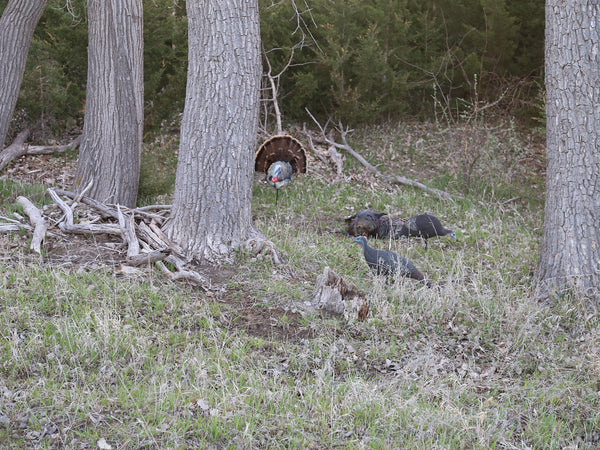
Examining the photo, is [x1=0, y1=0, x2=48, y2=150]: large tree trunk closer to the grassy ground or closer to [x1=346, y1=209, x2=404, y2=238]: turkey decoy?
the grassy ground

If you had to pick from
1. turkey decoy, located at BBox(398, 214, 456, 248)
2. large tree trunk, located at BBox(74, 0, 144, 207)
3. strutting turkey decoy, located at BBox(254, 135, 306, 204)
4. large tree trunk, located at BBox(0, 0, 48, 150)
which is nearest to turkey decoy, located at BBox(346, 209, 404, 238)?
turkey decoy, located at BBox(398, 214, 456, 248)

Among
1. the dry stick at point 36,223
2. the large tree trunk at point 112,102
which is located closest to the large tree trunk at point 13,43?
the large tree trunk at point 112,102

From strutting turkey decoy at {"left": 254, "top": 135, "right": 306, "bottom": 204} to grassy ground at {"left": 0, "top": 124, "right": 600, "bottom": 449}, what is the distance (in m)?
2.44

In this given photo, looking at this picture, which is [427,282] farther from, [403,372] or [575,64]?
[575,64]

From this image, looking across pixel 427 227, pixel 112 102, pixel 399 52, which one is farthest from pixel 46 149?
pixel 399 52

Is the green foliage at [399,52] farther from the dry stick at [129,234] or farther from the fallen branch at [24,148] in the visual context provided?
the dry stick at [129,234]

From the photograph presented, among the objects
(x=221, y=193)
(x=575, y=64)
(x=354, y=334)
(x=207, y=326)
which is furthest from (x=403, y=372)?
(x=575, y=64)

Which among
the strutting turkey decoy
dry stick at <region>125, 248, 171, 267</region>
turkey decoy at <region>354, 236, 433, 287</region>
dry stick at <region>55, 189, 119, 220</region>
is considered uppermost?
the strutting turkey decoy

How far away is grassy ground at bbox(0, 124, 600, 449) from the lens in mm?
3682

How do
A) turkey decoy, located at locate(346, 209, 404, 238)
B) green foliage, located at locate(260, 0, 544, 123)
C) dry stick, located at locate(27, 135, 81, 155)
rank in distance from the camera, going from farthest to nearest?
green foliage, located at locate(260, 0, 544, 123) → dry stick, located at locate(27, 135, 81, 155) → turkey decoy, located at locate(346, 209, 404, 238)

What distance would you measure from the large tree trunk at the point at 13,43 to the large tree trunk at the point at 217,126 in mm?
3474

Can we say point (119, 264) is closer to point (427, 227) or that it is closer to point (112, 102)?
→ point (112, 102)

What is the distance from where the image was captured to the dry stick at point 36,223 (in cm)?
582

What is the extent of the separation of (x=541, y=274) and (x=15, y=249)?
17.7 feet
